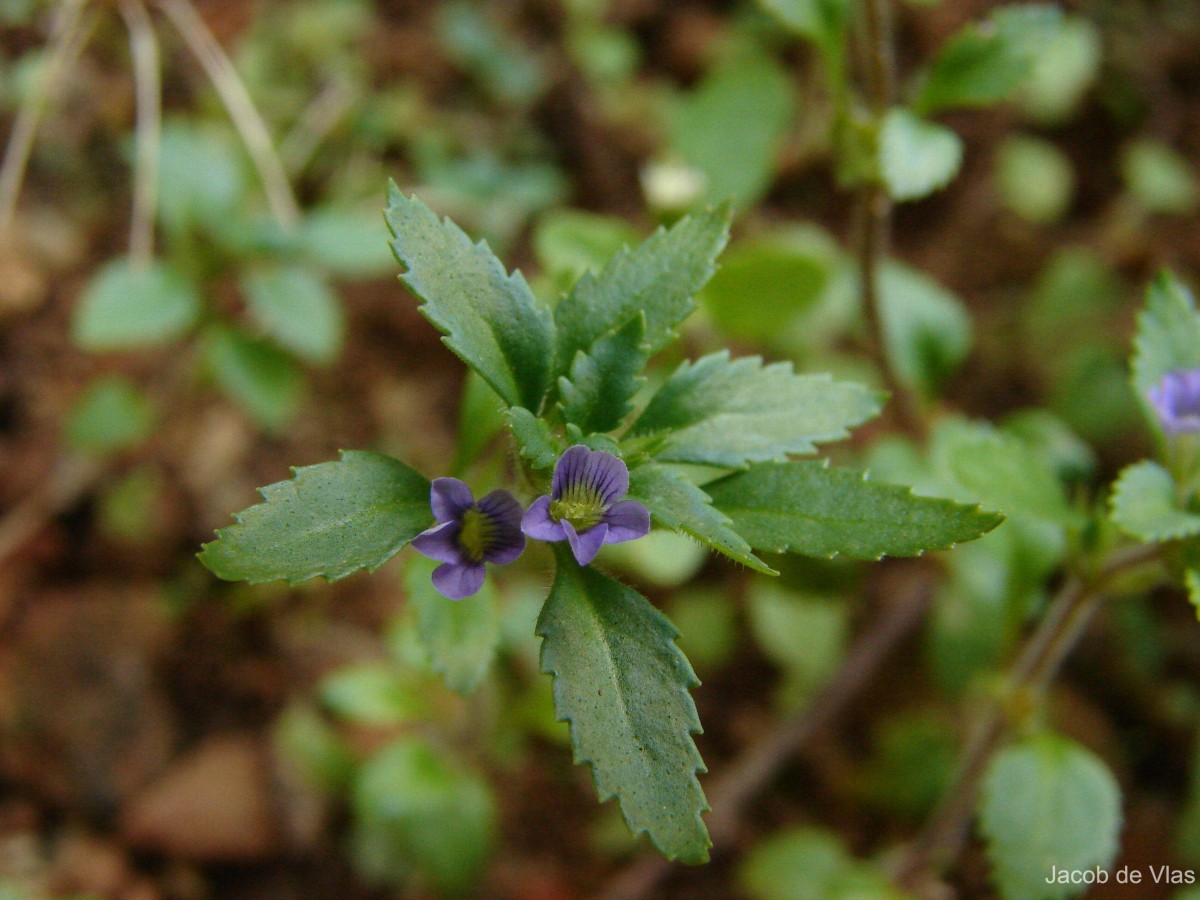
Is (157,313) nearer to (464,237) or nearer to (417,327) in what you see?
(417,327)

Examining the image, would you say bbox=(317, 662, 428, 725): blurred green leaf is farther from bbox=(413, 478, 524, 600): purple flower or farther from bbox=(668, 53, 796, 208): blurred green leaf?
bbox=(668, 53, 796, 208): blurred green leaf

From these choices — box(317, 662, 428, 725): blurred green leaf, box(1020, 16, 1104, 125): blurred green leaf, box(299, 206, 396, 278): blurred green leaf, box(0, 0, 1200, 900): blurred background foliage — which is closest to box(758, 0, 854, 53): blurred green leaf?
box(0, 0, 1200, 900): blurred background foliage

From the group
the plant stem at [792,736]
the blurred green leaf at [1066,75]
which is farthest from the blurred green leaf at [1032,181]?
the plant stem at [792,736]

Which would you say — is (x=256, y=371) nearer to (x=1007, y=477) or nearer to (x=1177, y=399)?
(x=1007, y=477)

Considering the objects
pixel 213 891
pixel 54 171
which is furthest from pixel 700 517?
pixel 54 171

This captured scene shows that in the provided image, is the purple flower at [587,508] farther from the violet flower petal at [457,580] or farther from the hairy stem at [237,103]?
the hairy stem at [237,103]

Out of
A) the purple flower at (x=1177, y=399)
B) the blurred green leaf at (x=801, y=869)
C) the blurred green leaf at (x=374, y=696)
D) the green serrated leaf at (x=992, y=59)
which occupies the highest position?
the green serrated leaf at (x=992, y=59)
